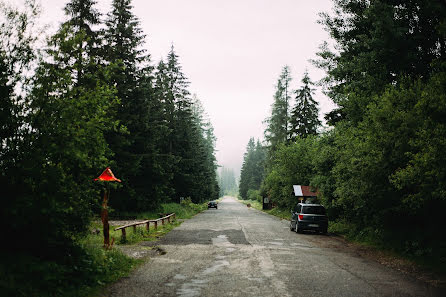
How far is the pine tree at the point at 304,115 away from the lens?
44469mm

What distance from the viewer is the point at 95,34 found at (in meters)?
24.3

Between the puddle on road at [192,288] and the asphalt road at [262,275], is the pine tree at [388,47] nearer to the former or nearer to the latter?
the asphalt road at [262,275]

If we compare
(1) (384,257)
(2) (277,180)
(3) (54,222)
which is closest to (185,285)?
(3) (54,222)

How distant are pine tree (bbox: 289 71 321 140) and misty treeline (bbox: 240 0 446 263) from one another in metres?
19.3

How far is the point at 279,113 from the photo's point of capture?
52.4 meters

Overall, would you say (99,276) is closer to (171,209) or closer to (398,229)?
(398,229)

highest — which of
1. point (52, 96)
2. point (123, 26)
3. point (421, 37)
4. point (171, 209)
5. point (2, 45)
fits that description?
point (123, 26)

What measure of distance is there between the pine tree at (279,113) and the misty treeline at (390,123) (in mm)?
26486

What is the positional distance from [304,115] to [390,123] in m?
32.9

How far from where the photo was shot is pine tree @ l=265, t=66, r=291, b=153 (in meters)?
51.8

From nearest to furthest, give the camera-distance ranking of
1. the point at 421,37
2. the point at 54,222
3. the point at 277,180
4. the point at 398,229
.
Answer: the point at 54,222, the point at 398,229, the point at 421,37, the point at 277,180

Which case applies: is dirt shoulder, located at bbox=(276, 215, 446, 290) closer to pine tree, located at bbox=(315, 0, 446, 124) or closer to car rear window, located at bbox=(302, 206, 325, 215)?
car rear window, located at bbox=(302, 206, 325, 215)

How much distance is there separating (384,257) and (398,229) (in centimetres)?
260

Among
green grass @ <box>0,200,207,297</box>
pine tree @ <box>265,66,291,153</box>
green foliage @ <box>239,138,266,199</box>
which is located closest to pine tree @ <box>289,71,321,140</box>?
pine tree @ <box>265,66,291,153</box>
